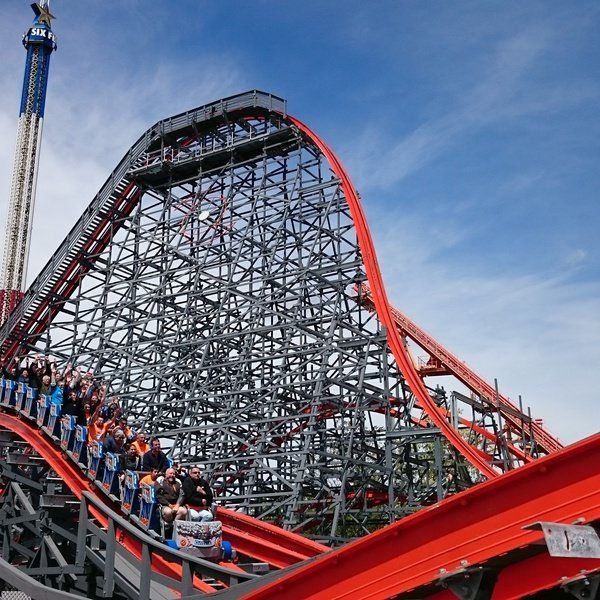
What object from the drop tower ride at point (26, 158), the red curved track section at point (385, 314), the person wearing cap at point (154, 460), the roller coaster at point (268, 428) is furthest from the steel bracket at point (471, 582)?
the drop tower ride at point (26, 158)

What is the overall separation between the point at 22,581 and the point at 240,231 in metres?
9.85

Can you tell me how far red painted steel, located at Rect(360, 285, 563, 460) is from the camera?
1745 centimetres

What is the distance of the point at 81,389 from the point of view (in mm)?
9336

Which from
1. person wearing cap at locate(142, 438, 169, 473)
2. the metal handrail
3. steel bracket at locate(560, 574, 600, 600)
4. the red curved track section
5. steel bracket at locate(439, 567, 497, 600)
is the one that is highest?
the red curved track section

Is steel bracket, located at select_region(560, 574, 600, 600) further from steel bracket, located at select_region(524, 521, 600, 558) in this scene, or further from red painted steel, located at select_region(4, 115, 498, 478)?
red painted steel, located at select_region(4, 115, 498, 478)

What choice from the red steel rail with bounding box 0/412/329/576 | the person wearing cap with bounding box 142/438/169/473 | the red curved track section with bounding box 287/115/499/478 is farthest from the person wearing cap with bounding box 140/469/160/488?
the red curved track section with bounding box 287/115/499/478

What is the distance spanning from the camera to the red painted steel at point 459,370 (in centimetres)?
1745

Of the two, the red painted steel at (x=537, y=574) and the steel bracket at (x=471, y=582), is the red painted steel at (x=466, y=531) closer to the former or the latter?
the steel bracket at (x=471, y=582)

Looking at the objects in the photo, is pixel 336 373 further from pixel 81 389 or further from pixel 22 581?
pixel 22 581

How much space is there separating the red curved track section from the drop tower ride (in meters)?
15.5

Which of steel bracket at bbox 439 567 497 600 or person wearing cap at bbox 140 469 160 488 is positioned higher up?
person wearing cap at bbox 140 469 160 488

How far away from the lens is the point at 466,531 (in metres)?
3.94

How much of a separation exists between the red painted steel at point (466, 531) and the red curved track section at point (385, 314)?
309 inches

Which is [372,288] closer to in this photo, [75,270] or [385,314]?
[385,314]
